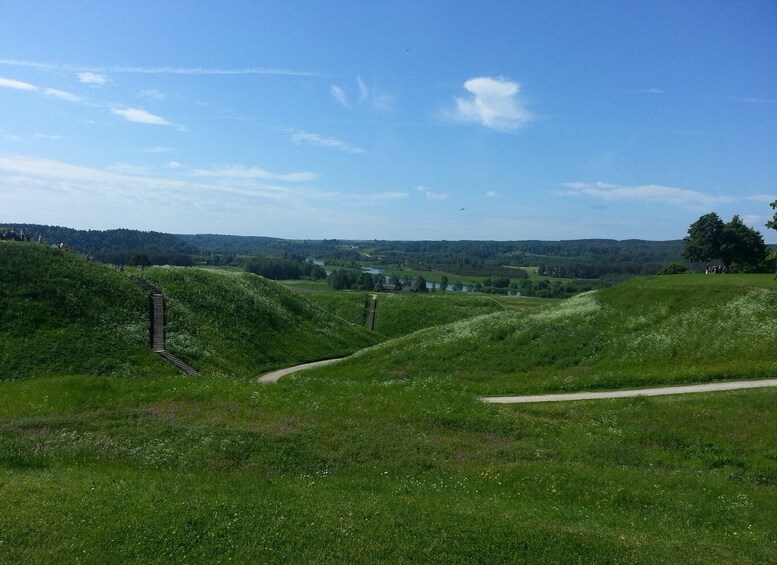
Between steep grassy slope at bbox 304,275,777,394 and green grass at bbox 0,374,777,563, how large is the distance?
6612mm

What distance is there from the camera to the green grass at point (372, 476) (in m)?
12.6

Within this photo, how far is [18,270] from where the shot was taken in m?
46.6

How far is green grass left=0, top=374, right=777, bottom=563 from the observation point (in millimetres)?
12641

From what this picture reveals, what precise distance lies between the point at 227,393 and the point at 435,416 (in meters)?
11.2

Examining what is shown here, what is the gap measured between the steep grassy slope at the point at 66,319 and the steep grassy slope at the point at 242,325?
433 cm

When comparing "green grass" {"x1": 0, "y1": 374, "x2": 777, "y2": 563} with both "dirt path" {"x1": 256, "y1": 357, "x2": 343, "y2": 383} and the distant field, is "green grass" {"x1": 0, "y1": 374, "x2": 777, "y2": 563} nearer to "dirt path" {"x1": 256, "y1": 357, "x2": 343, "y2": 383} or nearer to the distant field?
the distant field

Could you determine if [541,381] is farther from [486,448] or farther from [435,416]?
[486,448]

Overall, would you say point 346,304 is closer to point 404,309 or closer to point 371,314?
point 371,314

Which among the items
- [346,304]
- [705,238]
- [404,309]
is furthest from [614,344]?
[346,304]

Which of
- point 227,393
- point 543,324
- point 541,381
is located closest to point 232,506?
point 227,393

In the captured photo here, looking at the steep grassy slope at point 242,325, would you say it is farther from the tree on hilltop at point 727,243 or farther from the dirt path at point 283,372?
the tree on hilltop at point 727,243

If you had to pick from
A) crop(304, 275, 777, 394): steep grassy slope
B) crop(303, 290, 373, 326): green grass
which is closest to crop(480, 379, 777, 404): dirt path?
crop(304, 275, 777, 394): steep grassy slope

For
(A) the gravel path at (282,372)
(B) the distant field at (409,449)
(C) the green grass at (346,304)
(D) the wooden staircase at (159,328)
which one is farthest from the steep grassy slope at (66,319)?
(C) the green grass at (346,304)

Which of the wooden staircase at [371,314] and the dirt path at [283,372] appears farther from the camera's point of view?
the wooden staircase at [371,314]
